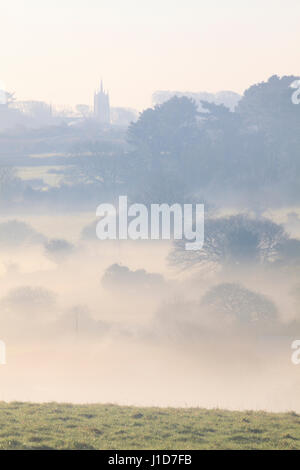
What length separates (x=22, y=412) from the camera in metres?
36.1


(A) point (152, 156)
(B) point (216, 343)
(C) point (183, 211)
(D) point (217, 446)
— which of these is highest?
(A) point (152, 156)

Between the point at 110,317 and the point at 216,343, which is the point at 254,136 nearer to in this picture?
the point at 110,317

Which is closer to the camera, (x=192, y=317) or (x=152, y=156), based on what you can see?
(x=192, y=317)

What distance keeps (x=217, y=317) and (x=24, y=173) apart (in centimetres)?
10514

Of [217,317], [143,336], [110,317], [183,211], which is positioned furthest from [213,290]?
[183,211]

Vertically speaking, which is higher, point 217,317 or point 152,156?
point 152,156

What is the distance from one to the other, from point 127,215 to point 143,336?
48449mm

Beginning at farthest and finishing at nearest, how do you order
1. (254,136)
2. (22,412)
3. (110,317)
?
(254,136) < (110,317) < (22,412)

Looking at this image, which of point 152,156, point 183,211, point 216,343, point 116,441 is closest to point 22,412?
point 116,441

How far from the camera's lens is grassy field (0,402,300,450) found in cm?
3010

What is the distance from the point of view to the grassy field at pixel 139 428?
30.1 meters

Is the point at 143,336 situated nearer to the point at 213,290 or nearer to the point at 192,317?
the point at 192,317

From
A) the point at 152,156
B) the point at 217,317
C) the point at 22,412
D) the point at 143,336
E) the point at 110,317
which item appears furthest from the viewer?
the point at 152,156

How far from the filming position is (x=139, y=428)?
109ft
